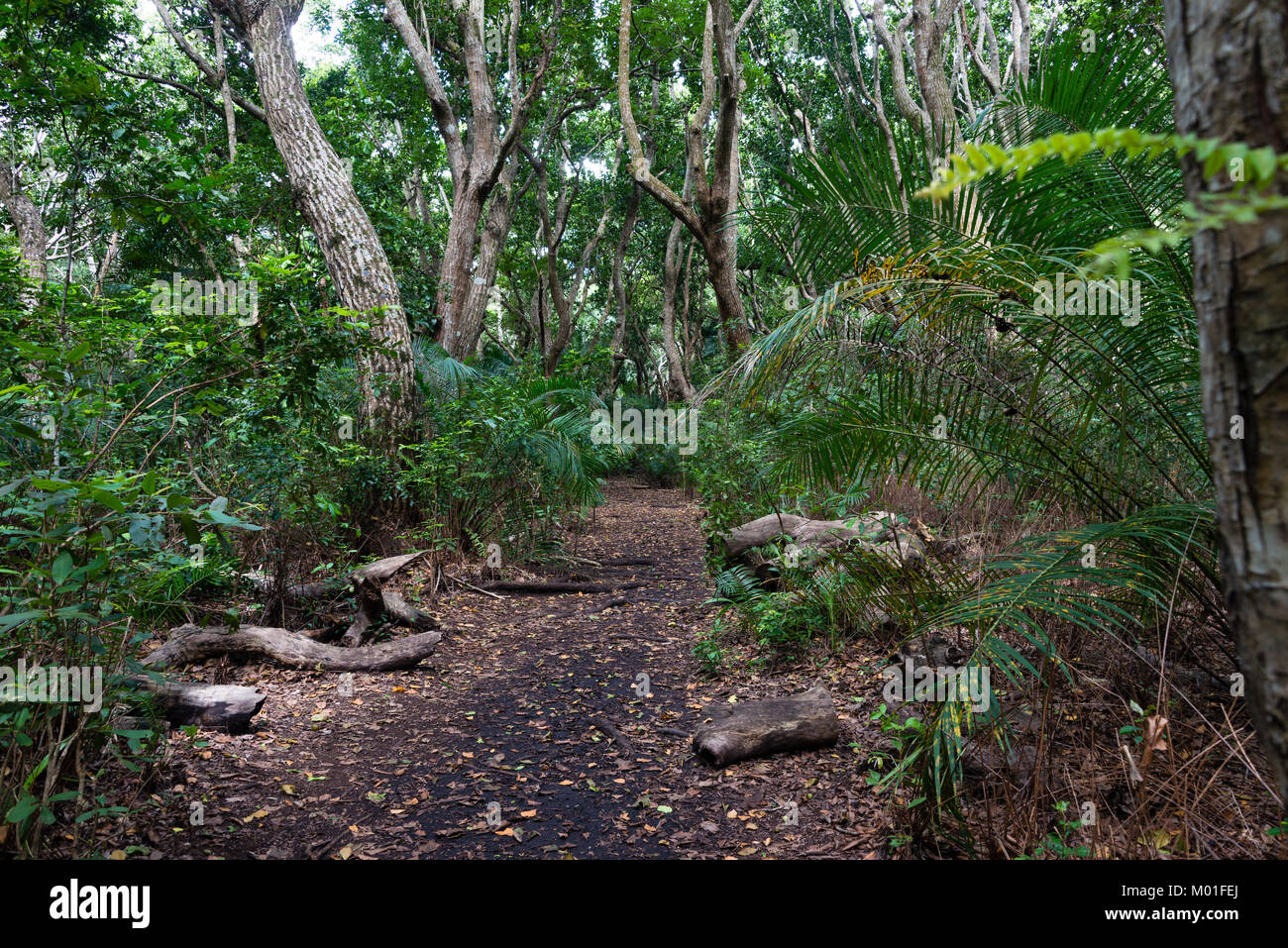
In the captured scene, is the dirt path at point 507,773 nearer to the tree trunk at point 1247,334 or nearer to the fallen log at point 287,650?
the fallen log at point 287,650

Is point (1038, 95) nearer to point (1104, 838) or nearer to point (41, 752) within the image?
point (1104, 838)

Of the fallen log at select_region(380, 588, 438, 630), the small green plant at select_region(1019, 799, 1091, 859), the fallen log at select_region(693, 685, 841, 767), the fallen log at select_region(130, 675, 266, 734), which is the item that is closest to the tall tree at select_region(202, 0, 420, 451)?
the fallen log at select_region(380, 588, 438, 630)

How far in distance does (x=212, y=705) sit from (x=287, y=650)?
1008 millimetres

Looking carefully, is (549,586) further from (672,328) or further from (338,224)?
(672,328)

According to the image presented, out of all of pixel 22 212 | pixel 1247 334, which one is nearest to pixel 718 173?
pixel 1247 334

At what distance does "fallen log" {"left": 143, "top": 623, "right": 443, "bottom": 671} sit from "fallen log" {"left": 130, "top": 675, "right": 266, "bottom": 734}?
1.91 ft

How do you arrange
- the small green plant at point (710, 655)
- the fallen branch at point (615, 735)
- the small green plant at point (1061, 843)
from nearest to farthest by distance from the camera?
the small green plant at point (1061, 843), the fallen branch at point (615, 735), the small green plant at point (710, 655)

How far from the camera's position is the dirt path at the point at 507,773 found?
289cm

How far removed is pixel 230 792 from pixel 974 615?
3.12 meters

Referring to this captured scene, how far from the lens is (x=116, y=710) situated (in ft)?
8.64

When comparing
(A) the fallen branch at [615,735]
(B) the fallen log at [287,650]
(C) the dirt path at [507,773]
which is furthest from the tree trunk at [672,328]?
(A) the fallen branch at [615,735]

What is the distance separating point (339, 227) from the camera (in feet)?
22.9

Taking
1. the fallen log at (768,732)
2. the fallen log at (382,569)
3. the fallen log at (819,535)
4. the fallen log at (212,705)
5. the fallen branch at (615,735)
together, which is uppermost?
the fallen log at (819,535)

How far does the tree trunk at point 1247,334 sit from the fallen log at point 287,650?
4.76 m
